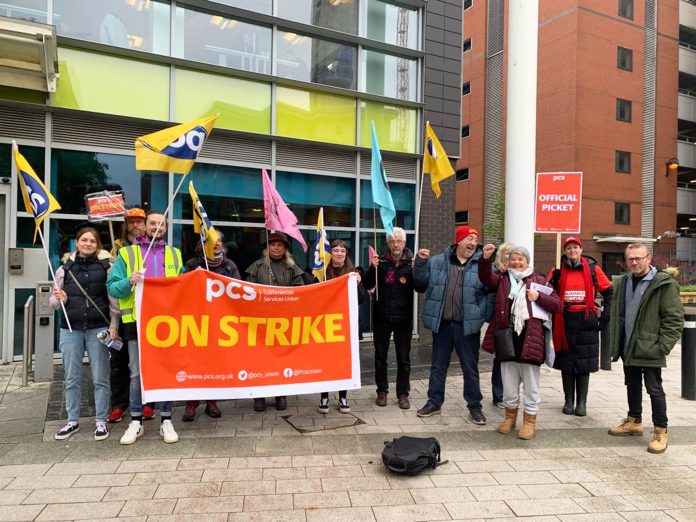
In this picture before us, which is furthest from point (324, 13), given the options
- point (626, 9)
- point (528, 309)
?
point (626, 9)

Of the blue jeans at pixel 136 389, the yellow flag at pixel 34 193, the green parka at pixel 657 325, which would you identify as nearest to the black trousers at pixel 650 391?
the green parka at pixel 657 325

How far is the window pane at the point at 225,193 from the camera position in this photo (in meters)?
8.85

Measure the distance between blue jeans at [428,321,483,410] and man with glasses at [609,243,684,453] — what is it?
4.55 feet

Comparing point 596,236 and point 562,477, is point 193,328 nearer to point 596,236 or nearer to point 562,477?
point 562,477

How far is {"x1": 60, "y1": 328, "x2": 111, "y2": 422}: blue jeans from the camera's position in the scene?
187 inches

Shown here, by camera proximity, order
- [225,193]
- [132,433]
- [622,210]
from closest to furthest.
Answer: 1. [132,433]
2. [225,193]
3. [622,210]

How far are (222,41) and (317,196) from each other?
3.28 meters

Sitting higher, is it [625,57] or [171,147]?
[625,57]

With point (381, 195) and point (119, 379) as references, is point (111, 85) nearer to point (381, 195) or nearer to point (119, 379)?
point (119, 379)

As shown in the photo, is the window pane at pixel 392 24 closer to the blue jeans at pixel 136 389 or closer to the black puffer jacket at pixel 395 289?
the black puffer jacket at pixel 395 289

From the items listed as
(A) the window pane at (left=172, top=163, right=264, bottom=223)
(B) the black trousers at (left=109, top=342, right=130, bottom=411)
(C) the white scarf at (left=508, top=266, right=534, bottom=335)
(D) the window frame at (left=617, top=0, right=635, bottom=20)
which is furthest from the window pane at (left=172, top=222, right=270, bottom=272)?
(D) the window frame at (left=617, top=0, right=635, bottom=20)

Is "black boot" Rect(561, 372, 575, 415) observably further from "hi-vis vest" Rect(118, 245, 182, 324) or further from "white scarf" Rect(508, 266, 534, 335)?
"hi-vis vest" Rect(118, 245, 182, 324)

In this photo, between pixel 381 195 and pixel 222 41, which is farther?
pixel 222 41

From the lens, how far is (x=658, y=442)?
15.7 ft
